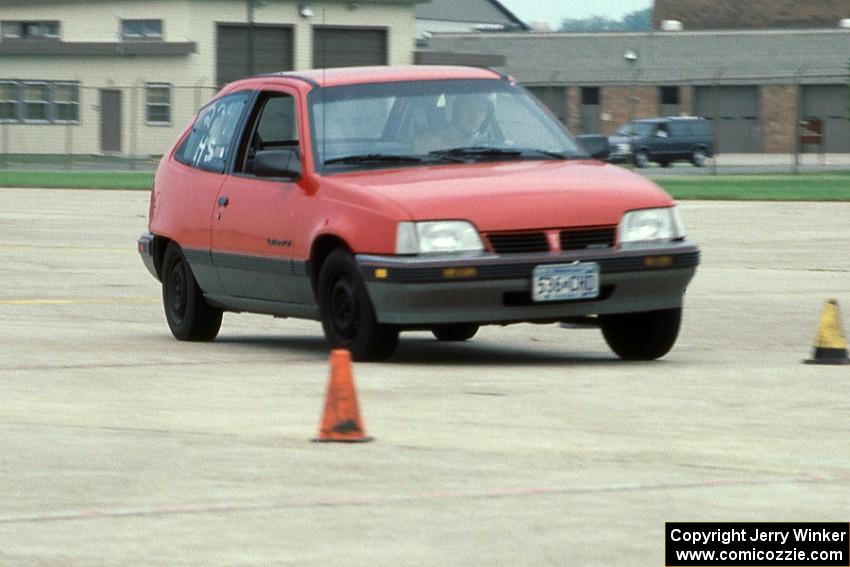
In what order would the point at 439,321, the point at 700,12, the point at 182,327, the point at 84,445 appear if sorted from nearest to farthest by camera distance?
the point at 84,445 → the point at 439,321 → the point at 182,327 → the point at 700,12

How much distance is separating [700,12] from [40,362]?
8311 centimetres

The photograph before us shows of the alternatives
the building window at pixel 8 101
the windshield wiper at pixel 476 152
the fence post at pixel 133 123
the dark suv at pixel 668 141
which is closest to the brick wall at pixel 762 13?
the dark suv at pixel 668 141

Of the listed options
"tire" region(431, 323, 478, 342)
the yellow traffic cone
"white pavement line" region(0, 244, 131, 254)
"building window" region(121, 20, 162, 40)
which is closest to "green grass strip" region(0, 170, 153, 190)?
"building window" region(121, 20, 162, 40)

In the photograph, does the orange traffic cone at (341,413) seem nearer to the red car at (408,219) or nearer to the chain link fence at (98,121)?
the red car at (408,219)

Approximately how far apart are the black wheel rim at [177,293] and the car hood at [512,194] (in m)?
2.17

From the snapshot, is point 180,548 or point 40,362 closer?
point 180,548

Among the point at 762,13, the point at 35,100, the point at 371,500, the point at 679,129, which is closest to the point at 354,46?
the point at 35,100

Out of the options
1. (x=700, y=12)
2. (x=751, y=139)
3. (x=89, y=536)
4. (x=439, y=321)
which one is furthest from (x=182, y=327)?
(x=700, y=12)

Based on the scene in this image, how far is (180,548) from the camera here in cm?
580

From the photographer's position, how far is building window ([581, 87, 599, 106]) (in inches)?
3147

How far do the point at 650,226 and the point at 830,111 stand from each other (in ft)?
219

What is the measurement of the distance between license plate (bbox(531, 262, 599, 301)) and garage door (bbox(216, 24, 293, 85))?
55771mm

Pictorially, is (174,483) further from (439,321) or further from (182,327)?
(182,327)

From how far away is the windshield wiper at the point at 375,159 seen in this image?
→ 11.3 m
